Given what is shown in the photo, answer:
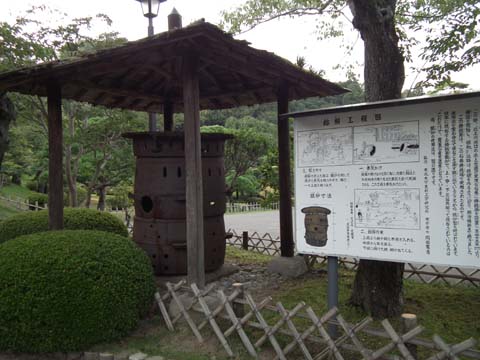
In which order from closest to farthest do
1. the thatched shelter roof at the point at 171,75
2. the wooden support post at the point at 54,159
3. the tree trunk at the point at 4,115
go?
the thatched shelter roof at the point at 171,75
the wooden support post at the point at 54,159
the tree trunk at the point at 4,115

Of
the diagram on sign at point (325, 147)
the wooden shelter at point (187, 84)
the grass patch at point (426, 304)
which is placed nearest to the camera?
the diagram on sign at point (325, 147)

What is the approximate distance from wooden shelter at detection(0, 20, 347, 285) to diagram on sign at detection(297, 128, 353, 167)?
1.56 m

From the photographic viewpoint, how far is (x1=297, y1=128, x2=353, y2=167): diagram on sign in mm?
4055

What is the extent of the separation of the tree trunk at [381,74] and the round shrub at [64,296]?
9.53ft

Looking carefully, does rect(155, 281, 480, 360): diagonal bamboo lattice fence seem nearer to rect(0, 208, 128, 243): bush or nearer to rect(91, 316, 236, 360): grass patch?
rect(91, 316, 236, 360): grass patch

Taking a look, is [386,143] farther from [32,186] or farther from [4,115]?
[32,186]

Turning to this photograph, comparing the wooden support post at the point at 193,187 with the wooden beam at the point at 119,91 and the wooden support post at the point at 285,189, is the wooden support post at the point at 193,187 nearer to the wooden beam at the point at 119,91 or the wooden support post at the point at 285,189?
the wooden beam at the point at 119,91

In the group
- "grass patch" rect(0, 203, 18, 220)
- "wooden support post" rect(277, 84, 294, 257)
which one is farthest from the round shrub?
"grass patch" rect(0, 203, 18, 220)

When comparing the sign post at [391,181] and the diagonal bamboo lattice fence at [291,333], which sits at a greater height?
the sign post at [391,181]

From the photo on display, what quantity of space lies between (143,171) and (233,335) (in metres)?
3.32

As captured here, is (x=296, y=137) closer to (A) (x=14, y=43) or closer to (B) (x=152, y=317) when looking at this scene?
(B) (x=152, y=317)

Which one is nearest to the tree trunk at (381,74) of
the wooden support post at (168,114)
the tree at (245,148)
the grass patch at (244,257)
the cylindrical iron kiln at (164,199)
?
the cylindrical iron kiln at (164,199)

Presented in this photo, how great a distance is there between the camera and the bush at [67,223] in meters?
7.39

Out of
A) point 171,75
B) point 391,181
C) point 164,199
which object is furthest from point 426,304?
Result: point 171,75
